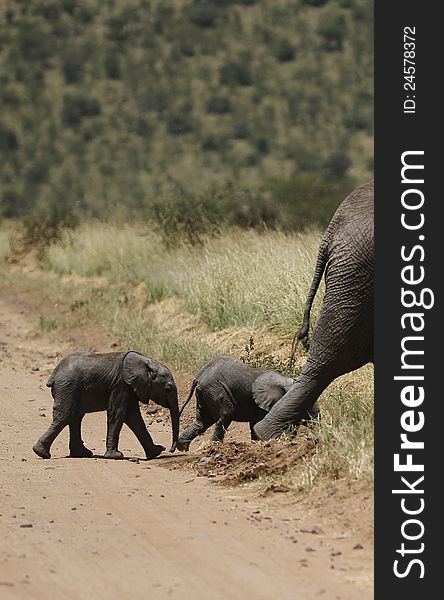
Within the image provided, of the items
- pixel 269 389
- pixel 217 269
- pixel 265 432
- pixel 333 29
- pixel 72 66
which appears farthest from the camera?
pixel 72 66

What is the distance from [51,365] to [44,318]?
3.58 m

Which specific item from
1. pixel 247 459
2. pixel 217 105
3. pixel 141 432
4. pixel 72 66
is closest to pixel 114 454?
pixel 141 432

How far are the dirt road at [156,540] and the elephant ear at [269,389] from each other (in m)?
0.90

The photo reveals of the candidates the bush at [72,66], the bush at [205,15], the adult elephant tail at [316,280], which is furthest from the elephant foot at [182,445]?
the bush at [205,15]

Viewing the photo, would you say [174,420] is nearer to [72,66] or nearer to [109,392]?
[109,392]

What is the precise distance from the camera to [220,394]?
10.7 meters

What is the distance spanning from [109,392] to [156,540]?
369cm

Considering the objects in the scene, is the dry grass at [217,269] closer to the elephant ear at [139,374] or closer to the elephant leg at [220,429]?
the elephant leg at [220,429]

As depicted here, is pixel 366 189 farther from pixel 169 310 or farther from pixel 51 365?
pixel 169 310

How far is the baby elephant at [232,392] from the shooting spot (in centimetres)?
1062

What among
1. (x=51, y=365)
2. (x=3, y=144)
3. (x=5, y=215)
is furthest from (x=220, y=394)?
(x=3, y=144)

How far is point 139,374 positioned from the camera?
1078cm

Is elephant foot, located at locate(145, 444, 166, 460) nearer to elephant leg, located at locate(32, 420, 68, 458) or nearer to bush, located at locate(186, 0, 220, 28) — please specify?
elephant leg, located at locate(32, 420, 68, 458)

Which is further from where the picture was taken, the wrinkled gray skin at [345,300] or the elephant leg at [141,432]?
the elephant leg at [141,432]
